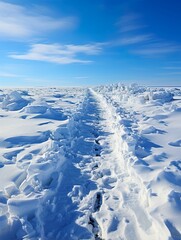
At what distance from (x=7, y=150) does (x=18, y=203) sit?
3.46 metres

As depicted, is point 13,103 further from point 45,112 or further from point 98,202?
Result: point 98,202

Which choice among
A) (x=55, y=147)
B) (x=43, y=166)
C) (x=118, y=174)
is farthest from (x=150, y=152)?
(x=43, y=166)

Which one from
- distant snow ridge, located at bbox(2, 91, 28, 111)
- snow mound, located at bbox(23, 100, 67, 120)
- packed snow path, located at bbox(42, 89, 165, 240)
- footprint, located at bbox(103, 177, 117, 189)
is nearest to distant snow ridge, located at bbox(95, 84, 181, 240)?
packed snow path, located at bbox(42, 89, 165, 240)

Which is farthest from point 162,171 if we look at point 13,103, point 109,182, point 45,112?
point 13,103

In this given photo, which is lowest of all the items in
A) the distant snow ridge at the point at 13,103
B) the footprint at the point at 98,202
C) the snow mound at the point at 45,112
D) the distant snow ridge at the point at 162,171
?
the distant snow ridge at the point at 13,103

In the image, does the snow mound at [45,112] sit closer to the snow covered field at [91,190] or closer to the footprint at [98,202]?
the snow covered field at [91,190]

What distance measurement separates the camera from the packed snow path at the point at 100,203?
372cm

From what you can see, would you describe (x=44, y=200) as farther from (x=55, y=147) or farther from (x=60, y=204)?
(x=55, y=147)

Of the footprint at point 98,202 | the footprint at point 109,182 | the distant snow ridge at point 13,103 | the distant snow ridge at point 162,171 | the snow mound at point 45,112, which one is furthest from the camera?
the distant snow ridge at point 13,103

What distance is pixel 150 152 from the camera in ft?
23.4

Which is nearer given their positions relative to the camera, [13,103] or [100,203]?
[100,203]

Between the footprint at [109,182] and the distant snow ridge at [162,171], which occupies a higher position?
the distant snow ridge at [162,171]

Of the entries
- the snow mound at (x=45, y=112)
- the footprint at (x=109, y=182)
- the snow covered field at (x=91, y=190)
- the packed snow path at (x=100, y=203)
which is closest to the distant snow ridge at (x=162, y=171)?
the snow covered field at (x=91, y=190)

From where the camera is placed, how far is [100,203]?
4.58 meters
